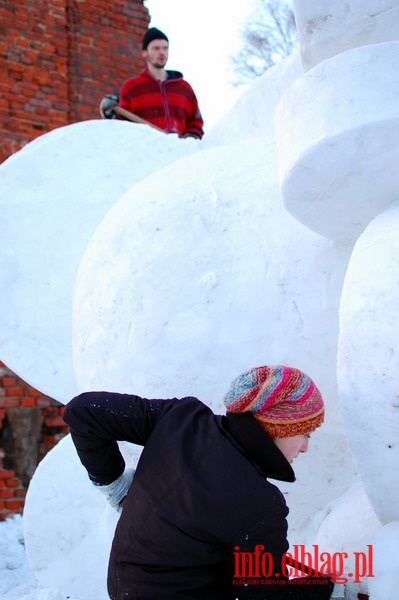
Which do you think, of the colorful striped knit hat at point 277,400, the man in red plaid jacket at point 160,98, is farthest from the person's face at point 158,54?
the colorful striped knit hat at point 277,400

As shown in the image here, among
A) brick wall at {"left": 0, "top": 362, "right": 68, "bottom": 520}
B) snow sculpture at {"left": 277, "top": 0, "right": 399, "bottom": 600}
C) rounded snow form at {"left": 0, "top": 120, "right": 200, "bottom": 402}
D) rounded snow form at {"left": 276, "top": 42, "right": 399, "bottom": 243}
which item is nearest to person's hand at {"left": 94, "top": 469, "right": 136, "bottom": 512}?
snow sculpture at {"left": 277, "top": 0, "right": 399, "bottom": 600}

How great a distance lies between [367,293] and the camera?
4.54 feet

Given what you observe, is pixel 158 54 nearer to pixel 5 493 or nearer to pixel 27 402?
pixel 27 402

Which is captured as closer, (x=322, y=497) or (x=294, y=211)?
(x=294, y=211)

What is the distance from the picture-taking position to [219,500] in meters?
1.32

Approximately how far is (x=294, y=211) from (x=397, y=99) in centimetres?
35

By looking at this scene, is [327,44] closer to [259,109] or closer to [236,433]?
[236,433]

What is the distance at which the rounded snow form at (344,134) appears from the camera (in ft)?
4.57

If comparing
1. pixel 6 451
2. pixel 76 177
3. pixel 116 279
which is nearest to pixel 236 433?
pixel 116 279

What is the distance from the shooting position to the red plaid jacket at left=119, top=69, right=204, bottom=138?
12.6 ft

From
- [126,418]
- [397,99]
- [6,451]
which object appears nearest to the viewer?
[397,99]

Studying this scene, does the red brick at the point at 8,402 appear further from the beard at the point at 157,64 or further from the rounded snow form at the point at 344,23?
the rounded snow form at the point at 344,23

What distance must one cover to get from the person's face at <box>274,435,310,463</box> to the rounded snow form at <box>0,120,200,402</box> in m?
1.31

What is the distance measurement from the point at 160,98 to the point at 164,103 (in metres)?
0.04
